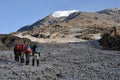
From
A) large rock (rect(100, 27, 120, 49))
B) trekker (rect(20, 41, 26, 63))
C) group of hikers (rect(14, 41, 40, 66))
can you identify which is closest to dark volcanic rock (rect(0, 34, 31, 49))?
large rock (rect(100, 27, 120, 49))

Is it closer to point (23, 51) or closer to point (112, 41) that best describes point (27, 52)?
point (23, 51)

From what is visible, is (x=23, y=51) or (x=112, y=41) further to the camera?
(x=112, y=41)

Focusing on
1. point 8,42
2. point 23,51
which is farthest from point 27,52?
point 8,42

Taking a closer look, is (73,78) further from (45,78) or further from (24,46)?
(24,46)

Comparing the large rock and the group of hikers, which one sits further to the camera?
the large rock

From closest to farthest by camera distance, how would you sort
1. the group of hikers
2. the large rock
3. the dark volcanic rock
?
the group of hikers < the dark volcanic rock < the large rock

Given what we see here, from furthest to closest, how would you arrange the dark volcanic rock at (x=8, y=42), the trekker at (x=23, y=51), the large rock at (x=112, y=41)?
the large rock at (x=112, y=41), the dark volcanic rock at (x=8, y=42), the trekker at (x=23, y=51)

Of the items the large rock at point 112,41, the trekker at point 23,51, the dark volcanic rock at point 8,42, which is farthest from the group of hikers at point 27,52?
the large rock at point 112,41

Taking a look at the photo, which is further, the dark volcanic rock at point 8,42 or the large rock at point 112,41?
the large rock at point 112,41

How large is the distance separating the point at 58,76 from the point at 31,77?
1781 millimetres

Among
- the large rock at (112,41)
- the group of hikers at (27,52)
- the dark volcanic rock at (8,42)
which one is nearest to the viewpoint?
the group of hikers at (27,52)

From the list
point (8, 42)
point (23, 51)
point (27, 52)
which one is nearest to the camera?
point (27, 52)

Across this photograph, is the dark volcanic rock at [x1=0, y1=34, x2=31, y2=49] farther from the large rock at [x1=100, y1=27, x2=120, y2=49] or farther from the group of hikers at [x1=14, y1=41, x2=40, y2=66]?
the group of hikers at [x1=14, y1=41, x2=40, y2=66]

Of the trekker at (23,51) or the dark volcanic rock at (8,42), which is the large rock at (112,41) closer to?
the dark volcanic rock at (8,42)
